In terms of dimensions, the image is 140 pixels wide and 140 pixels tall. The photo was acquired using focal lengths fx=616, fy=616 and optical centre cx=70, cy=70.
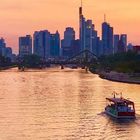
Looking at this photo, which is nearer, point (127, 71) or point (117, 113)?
point (117, 113)

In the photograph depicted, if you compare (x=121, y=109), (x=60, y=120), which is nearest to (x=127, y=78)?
(x=121, y=109)

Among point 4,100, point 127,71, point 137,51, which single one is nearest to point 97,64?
point 137,51

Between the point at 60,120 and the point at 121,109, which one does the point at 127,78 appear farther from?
the point at 60,120

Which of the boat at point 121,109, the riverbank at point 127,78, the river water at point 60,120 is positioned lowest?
the river water at point 60,120

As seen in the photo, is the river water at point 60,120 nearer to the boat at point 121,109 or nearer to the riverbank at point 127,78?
the boat at point 121,109

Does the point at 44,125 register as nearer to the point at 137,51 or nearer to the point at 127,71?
the point at 127,71

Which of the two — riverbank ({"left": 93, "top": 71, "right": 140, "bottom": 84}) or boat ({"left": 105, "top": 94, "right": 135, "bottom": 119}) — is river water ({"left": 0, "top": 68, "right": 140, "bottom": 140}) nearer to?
boat ({"left": 105, "top": 94, "right": 135, "bottom": 119})

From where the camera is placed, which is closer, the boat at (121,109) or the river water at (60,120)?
the river water at (60,120)

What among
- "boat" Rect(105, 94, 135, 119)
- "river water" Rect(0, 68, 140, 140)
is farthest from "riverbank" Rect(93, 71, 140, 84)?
"boat" Rect(105, 94, 135, 119)

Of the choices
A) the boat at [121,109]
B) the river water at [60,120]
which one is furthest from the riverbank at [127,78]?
the boat at [121,109]

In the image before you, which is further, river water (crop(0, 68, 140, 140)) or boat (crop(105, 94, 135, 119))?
boat (crop(105, 94, 135, 119))

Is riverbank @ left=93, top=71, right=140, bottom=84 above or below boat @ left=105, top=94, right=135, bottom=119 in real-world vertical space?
above
